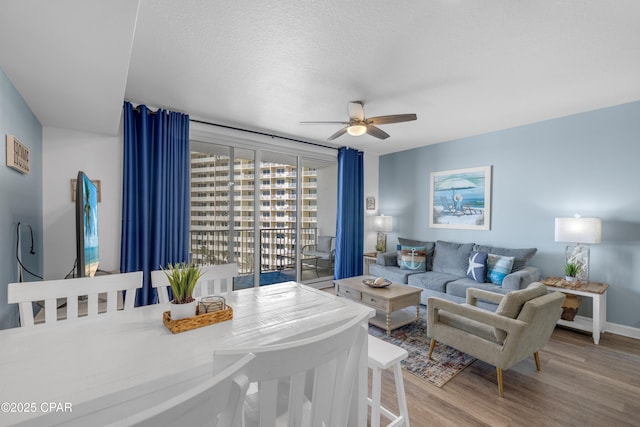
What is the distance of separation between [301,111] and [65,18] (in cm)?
232

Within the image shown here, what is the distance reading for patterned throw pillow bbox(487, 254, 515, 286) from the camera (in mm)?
3482

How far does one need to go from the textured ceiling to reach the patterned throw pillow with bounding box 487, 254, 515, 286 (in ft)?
6.02

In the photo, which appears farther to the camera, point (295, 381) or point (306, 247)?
point (306, 247)

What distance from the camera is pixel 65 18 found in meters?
1.31

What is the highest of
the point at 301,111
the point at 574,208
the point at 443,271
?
the point at 301,111

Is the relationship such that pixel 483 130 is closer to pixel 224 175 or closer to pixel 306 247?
pixel 306 247

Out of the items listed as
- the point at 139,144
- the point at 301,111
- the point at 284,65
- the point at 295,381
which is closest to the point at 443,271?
the point at 301,111

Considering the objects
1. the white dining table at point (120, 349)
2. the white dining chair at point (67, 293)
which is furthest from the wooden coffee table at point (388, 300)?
the white dining chair at point (67, 293)

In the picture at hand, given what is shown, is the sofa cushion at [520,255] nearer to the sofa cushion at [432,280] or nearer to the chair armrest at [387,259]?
the sofa cushion at [432,280]

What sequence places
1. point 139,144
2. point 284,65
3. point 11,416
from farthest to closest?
point 139,144 → point 284,65 → point 11,416

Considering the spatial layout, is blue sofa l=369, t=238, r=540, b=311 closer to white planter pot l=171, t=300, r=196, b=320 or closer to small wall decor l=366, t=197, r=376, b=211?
small wall decor l=366, t=197, r=376, b=211

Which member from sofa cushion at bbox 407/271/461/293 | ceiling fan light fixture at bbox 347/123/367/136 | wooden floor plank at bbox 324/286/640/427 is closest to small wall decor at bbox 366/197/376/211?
sofa cushion at bbox 407/271/461/293

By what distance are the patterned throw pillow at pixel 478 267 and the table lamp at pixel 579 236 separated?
2.71ft

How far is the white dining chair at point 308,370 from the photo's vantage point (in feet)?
2.23
